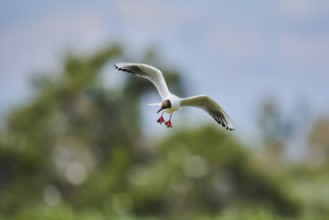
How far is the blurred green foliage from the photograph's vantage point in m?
39.1

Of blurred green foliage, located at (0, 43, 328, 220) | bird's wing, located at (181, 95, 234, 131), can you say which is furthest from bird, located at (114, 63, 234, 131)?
blurred green foliage, located at (0, 43, 328, 220)

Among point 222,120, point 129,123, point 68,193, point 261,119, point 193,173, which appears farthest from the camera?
point 261,119

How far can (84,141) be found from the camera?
151ft

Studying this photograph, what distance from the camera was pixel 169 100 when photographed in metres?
5.60

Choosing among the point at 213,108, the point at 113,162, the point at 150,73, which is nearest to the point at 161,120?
the point at 150,73

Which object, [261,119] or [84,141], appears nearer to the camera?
[84,141]

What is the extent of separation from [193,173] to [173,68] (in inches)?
473

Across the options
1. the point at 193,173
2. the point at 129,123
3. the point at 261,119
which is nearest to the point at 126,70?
the point at 193,173

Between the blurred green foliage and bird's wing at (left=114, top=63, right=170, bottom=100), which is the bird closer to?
bird's wing at (left=114, top=63, right=170, bottom=100)

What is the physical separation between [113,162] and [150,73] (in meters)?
38.7

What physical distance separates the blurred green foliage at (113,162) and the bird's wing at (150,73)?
28.5 m

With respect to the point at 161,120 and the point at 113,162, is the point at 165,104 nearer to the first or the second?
the point at 161,120

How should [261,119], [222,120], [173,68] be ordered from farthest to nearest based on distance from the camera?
[261,119] → [173,68] → [222,120]

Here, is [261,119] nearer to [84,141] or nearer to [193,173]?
[84,141]
